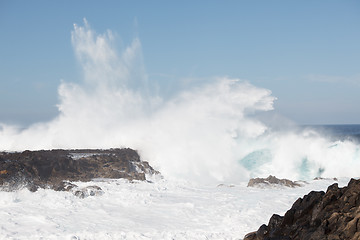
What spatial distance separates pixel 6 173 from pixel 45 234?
5.52 metres

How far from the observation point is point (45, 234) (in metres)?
9.62

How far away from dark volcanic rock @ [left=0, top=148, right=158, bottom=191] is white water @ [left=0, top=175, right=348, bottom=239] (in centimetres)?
86

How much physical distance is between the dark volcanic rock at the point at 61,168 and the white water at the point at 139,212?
859 millimetres

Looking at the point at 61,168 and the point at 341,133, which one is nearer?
the point at 61,168

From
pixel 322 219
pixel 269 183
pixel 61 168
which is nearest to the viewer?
pixel 322 219

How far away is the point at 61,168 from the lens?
671 inches

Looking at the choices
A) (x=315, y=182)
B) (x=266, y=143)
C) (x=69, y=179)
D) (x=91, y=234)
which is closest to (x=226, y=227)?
(x=91, y=234)

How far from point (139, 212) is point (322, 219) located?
621 cm

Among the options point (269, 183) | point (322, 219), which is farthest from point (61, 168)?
point (322, 219)

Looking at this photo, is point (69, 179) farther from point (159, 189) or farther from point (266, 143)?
point (266, 143)

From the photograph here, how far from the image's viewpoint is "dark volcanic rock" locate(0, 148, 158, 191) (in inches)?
560

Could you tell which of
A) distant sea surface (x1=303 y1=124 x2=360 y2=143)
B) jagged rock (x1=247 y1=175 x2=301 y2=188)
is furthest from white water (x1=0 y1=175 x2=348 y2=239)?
distant sea surface (x1=303 y1=124 x2=360 y2=143)

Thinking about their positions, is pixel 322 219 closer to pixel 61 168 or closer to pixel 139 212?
pixel 139 212

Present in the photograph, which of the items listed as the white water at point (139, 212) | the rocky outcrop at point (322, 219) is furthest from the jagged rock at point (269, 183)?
the rocky outcrop at point (322, 219)
